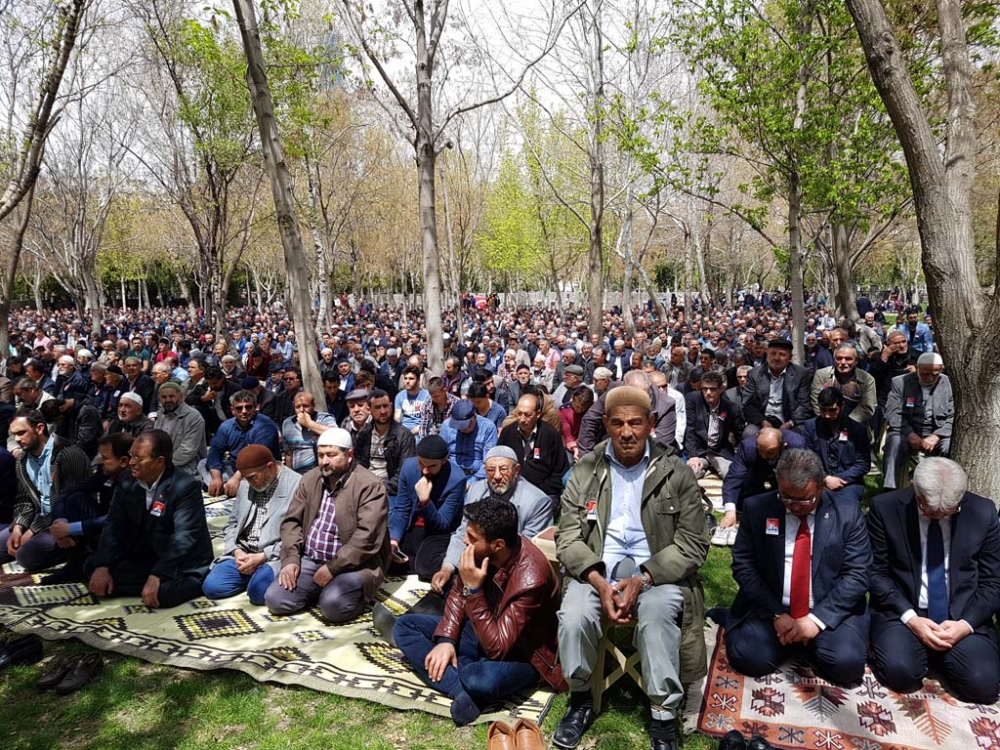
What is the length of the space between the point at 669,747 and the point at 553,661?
756 mm

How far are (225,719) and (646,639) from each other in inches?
92.1

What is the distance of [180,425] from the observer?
6809mm

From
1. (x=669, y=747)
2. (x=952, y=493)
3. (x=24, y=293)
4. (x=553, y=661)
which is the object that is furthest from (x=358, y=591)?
(x=24, y=293)

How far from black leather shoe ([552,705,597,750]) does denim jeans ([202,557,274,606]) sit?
2.57 meters

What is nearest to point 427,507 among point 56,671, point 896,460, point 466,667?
point 466,667

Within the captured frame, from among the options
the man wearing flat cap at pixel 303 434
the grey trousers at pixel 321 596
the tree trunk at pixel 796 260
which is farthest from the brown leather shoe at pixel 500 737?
the tree trunk at pixel 796 260

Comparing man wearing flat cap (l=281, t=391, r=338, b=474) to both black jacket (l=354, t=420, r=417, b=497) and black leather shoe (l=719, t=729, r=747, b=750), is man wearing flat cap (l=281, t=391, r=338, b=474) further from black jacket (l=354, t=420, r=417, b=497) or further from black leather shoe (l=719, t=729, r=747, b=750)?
black leather shoe (l=719, t=729, r=747, b=750)

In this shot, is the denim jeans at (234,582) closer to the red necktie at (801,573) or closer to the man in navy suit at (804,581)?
the man in navy suit at (804,581)

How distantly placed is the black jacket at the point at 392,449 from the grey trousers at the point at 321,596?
1.49 metres

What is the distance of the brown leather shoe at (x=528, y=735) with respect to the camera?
9.75ft

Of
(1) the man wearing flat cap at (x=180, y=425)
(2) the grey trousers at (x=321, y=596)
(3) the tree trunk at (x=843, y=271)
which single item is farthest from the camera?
(3) the tree trunk at (x=843, y=271)

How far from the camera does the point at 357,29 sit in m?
8.72

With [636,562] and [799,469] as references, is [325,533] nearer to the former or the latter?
[636,562]

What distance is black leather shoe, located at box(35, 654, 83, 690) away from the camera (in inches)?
147
